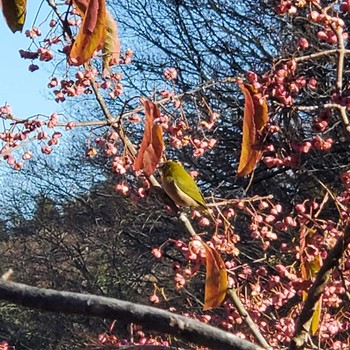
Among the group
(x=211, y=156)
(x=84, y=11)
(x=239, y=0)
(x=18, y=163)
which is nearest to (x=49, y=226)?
(x=211, y=156)

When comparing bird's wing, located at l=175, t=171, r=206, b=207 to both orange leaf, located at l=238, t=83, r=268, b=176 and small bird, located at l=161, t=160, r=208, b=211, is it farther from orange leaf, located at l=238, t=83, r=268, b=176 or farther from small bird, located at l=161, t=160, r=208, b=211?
orange leaf, located at l=238, t=83, r=268, b=176

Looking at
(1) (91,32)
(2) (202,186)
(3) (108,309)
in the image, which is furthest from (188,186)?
(2) (202,186)

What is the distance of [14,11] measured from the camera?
0.96m

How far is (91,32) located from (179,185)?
61 cm

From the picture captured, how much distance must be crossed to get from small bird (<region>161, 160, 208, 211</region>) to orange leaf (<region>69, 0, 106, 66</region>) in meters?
0.56

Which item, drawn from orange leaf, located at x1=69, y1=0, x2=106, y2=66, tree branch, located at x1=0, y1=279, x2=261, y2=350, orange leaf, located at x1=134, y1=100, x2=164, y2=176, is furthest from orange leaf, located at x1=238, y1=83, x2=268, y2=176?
tree branch, located at x1=0, y1=279, x2=261, y2=350

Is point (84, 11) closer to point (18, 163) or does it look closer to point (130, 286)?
point (18, 163)

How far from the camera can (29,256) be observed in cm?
942

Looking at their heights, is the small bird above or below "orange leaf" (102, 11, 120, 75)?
below

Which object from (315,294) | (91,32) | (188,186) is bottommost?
(315,294)

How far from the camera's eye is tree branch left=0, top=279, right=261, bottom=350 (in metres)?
0.68

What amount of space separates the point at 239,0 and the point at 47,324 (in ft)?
12.3

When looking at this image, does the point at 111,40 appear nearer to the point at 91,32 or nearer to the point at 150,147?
the point at 150,147

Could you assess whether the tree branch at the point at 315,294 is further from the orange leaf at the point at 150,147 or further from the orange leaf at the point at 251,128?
the orange leaf at the point at 150,147
